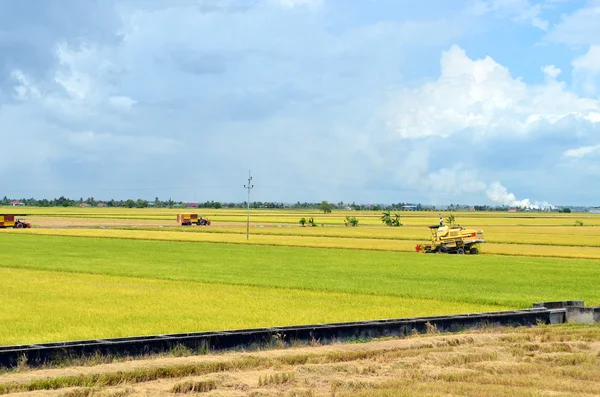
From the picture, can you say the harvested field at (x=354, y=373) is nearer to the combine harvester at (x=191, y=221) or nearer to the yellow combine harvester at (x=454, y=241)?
the yellow combine harvester at (x=454, y=241)

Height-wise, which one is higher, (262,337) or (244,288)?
(262,337)

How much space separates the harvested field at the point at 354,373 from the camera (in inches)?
473

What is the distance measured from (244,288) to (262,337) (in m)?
13.7

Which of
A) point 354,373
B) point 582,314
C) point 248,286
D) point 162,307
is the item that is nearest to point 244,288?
point 248,286

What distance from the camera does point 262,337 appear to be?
15867 millimetres

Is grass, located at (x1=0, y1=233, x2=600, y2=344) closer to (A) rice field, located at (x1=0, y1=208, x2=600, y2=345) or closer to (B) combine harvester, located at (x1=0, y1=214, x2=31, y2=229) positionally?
(A) rice field, located at (x1=0, y1=208, x2=600, y2=345)

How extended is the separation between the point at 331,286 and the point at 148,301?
840 centimetres

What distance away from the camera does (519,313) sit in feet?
64.6

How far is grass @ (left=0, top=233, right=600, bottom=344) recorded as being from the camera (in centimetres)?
2044

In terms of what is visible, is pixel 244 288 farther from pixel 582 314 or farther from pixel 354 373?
pixel 354 373

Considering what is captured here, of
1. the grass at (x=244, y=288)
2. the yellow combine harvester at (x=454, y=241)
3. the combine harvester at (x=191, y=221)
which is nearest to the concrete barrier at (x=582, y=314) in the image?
the grass at (x=244, y=288)

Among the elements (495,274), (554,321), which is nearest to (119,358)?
(554,321)

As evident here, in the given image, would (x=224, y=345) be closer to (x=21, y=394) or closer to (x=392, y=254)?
(x=21, y=394)

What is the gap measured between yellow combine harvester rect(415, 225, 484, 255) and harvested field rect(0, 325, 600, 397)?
38.8m
